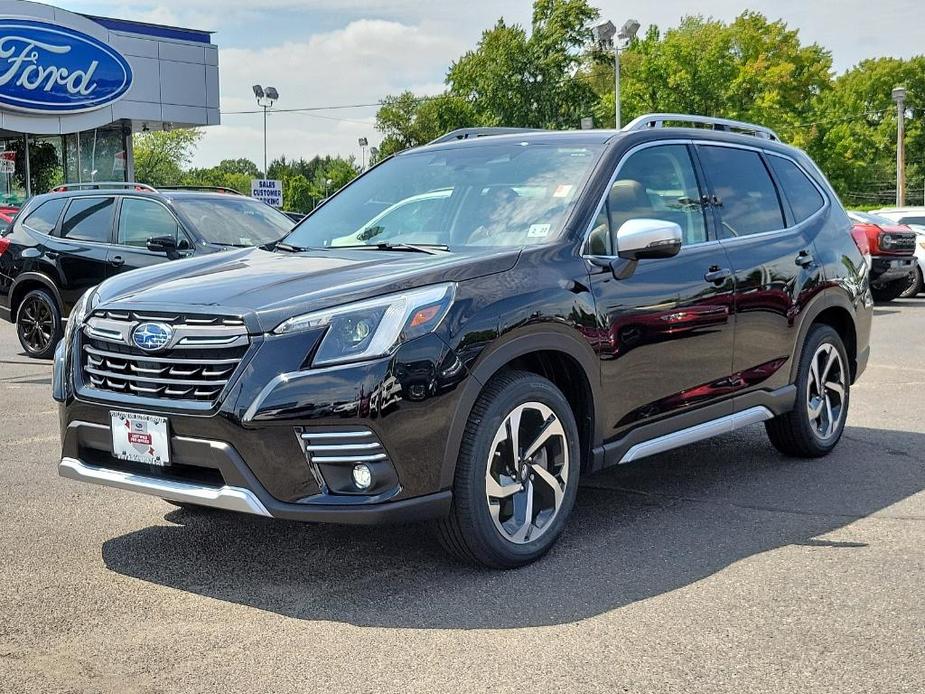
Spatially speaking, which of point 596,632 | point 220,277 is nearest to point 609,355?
point 596,632

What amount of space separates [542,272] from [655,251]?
577 millimetres

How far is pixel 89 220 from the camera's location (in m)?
11.4

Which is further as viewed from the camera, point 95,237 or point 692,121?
point 95,237

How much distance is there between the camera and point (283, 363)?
3896 millimetres

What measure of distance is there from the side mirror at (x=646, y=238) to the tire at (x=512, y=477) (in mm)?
709

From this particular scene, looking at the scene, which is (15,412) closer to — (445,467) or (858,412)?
(445,467)

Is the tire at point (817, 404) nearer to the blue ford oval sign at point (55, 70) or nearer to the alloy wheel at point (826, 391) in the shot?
the alloy wheel at point (826, 391)

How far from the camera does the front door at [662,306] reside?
4816 mm

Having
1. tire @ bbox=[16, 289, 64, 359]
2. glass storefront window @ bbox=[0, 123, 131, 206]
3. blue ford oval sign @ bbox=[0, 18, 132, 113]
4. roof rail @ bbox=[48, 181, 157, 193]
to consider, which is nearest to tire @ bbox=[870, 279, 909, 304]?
roof rail @ bbox=[48, 181, 157, 193]

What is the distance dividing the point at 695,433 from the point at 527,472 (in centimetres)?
120

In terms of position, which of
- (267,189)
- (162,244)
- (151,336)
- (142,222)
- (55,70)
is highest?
(55,70)

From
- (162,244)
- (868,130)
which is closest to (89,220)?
(162,244)

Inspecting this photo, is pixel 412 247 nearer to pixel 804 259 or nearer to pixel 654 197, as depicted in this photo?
pixel 654 197

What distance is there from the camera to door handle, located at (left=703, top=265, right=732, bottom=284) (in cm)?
535
